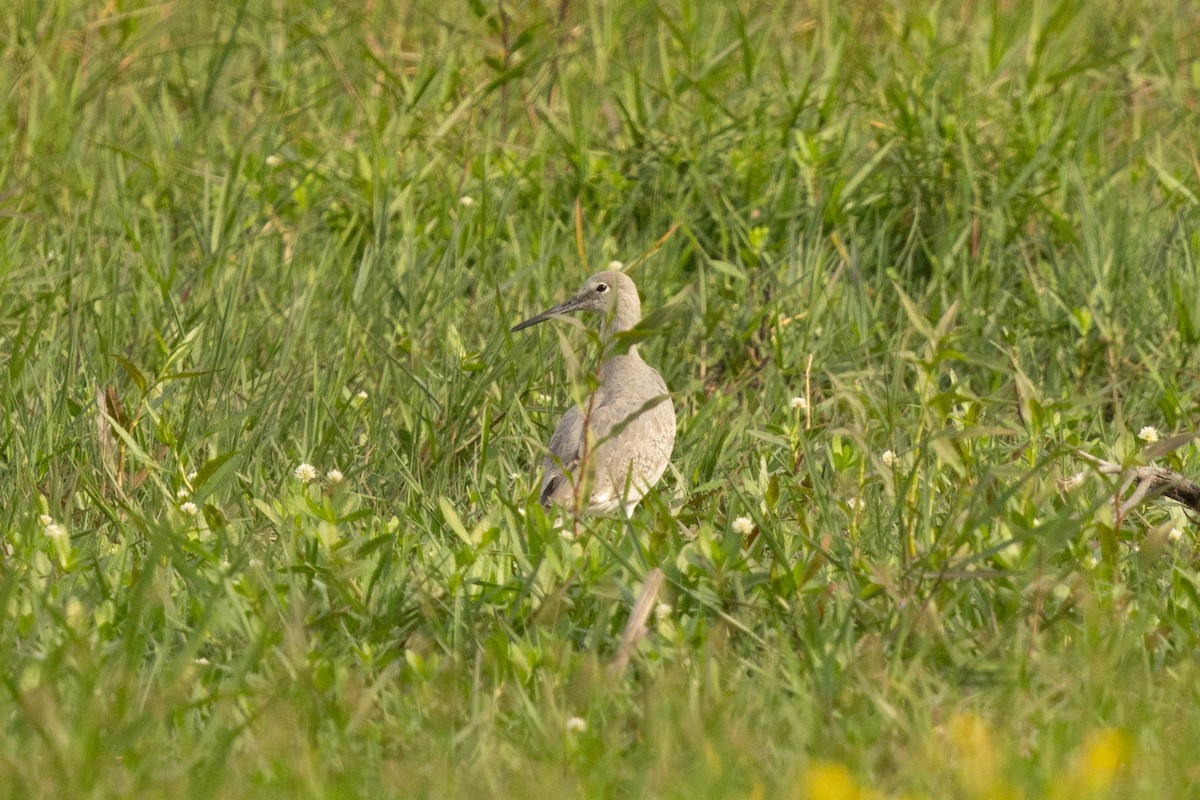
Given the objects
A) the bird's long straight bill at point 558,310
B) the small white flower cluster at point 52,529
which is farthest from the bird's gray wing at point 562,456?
the small white flower cluster at point 52,529

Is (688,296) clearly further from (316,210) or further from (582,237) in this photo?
(316,210)

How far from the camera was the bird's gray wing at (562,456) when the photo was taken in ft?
16.0

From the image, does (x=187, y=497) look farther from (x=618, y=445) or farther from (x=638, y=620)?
(x=638, y=620)

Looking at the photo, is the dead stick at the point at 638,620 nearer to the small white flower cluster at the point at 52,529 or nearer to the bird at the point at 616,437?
the bird at the point at 616,437

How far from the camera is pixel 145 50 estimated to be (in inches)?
310

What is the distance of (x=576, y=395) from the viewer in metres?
3.85

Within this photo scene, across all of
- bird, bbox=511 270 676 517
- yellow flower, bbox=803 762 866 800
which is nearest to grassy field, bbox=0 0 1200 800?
yellow flower, bbox=803 762 866 800

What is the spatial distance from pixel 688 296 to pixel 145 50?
319cm

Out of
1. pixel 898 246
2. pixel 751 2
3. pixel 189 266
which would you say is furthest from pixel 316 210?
pixel 751 2

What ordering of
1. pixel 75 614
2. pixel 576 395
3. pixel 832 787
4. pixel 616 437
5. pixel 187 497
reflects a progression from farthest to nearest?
pixel 616 437 → pixel 187 497 → pixel 576 395 → pixel 75 614 → pixel 832 787

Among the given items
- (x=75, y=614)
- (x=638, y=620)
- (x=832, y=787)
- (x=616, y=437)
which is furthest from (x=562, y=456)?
(x=832, y=787)

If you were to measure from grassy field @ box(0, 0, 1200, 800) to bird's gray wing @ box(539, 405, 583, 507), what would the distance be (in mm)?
94

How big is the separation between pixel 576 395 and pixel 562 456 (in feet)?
3.47

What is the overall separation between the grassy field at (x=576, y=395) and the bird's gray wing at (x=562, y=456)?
9cm
